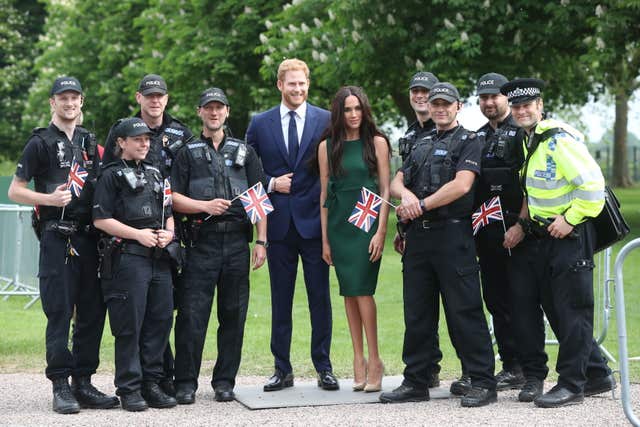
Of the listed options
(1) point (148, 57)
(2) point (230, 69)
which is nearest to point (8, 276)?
(2) point (230, 69)

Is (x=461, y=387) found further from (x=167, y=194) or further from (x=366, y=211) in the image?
(x=167, y=194)

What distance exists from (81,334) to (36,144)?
1437 mm

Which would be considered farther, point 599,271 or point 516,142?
point 599,271

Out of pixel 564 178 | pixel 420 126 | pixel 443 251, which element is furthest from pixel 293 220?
pixel 564 178

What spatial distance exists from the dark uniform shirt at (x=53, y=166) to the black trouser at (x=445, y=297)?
2407 mm

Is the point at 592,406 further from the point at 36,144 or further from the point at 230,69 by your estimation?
the point at 230,69

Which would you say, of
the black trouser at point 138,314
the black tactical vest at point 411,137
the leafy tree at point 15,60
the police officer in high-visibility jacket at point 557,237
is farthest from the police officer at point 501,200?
the leafy tree at point 15,60

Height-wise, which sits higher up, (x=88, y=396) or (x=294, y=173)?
(x=294, y=173)

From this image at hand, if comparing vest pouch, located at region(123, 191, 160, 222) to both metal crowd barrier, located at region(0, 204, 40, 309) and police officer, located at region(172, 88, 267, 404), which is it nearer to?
police officer, located at region(172, 88, 267, 404)

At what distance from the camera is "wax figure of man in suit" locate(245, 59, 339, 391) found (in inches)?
355

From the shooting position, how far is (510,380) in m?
8.95

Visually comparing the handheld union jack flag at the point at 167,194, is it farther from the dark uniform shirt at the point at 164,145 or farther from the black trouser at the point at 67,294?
the black trouser at the point at 67,294

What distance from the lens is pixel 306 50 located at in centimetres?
2536

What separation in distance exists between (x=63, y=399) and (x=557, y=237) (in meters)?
3.68
